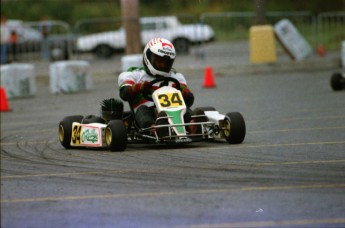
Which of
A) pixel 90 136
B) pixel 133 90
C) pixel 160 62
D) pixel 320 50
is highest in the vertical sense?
pixel 320 50

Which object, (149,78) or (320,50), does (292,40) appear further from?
(149,78)

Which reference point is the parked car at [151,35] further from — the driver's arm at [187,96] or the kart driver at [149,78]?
the driver's arm at [187,96]

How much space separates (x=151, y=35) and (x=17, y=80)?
843cm

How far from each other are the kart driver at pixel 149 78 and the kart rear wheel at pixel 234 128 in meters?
0.52

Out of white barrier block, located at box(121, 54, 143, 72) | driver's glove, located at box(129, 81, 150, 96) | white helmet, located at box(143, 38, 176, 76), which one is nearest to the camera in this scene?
driver's glove, located at box(129, 81, 150, 96)

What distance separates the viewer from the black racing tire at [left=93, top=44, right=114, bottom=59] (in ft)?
101

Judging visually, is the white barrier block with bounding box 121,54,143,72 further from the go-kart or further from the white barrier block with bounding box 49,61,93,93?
the go-kart

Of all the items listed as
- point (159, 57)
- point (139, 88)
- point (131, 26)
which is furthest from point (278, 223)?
point (131, 26)

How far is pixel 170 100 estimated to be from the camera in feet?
37.9

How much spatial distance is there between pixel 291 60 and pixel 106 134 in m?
16.9

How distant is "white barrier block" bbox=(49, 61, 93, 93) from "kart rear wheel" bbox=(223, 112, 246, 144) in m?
12.1

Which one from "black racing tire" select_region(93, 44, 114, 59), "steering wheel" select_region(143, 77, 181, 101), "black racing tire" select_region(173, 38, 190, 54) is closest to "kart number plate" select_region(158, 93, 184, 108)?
"steering wheel" select_region(143, 77, 181, 101)

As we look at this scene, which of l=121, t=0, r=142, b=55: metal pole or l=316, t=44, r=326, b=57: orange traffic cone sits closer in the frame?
l=121, t=0, r=142, b=55: metal pole

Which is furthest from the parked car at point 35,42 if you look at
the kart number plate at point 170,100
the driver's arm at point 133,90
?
the kart number plate at point 170,100
